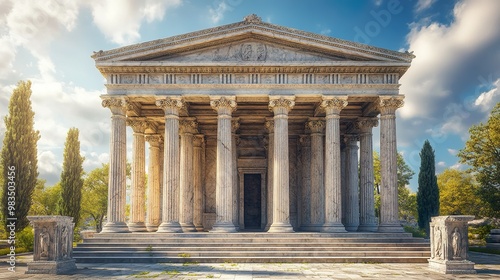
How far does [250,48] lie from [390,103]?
9887 mm

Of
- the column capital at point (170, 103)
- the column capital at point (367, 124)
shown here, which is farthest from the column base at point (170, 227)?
the column capital at point (367, 124)

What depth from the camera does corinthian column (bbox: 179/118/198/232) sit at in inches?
1166

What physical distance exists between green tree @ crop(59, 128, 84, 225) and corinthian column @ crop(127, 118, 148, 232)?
1405 cm

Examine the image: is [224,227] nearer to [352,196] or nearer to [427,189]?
[352,196]

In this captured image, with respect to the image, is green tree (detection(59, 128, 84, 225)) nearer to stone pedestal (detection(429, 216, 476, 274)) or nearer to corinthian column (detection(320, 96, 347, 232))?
corinthian column (detection(320, 96, 347, 232))

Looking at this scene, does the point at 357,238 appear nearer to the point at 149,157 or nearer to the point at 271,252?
the point at 271,252

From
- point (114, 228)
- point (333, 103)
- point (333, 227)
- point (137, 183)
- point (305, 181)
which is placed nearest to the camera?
point (114, 228)

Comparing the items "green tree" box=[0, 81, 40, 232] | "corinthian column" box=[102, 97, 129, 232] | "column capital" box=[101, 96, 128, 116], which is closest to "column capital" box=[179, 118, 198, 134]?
"corinthian column" box=[102, 97, 129, 232]

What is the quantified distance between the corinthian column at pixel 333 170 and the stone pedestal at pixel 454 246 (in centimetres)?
800

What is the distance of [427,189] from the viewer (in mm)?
45875

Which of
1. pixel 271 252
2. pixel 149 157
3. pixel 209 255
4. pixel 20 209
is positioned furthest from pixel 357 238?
pixel 20 209

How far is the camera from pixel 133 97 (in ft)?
93.1

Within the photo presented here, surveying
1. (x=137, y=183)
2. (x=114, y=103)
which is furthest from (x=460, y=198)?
(x=114, y=103)

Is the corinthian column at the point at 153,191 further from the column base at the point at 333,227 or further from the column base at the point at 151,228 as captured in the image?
the column base at the point at 333,227
